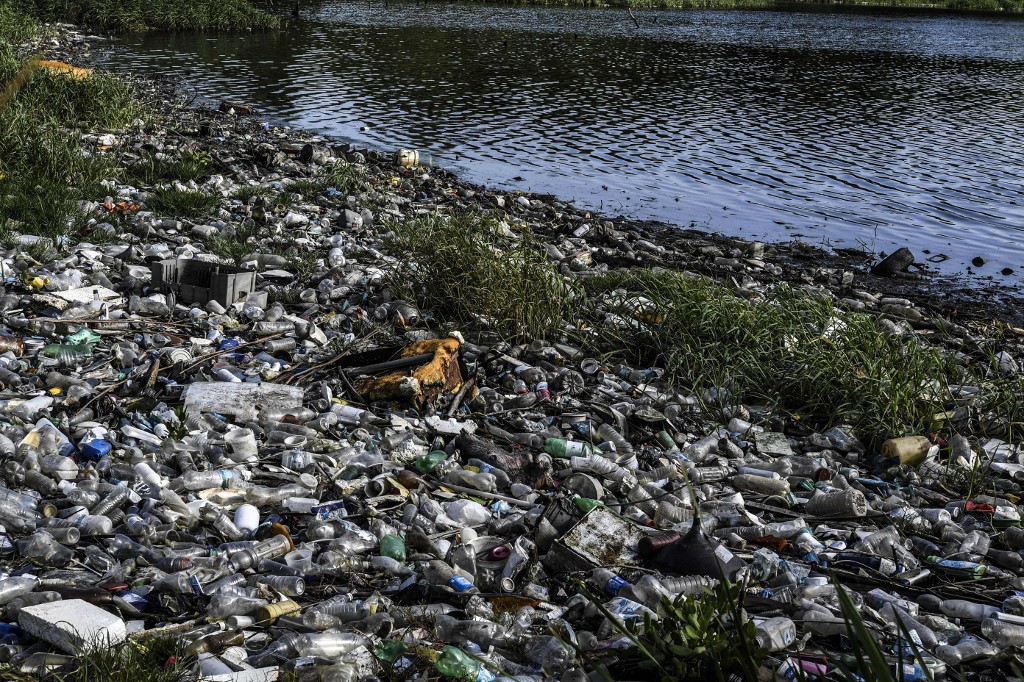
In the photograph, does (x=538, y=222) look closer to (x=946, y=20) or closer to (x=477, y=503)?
(x=477, y=503)

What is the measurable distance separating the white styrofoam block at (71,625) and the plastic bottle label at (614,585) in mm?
1724

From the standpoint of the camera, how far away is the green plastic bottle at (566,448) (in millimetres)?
4695

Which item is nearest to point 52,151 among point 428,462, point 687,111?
point 428,462

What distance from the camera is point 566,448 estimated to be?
15.4ft

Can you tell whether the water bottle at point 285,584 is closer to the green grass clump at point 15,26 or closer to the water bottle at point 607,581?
the water bottle at point 607,581

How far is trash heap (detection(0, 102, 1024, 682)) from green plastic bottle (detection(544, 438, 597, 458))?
0.01m

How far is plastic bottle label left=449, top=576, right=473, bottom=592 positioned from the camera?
334cm

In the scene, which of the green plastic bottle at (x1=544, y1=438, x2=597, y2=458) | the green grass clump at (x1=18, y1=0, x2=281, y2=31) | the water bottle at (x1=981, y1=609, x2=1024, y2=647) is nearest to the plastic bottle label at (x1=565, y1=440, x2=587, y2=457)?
the green plastic bottle at (x1=544, y1=438, x2=597, y2=458)

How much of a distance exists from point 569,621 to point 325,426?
78.2 inches

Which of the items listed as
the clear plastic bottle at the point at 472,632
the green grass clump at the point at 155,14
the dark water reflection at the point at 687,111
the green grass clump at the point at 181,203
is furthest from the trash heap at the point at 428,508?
the green grass clump at the point at 155,14

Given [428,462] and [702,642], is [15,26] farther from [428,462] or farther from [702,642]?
[702,642]

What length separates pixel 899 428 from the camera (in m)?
5.16

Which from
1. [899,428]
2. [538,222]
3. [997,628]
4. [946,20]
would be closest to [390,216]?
[538,222]

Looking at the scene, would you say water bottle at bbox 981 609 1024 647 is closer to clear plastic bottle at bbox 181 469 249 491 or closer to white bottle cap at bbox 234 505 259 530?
white bottle cap at bbox 234 505 259 530
